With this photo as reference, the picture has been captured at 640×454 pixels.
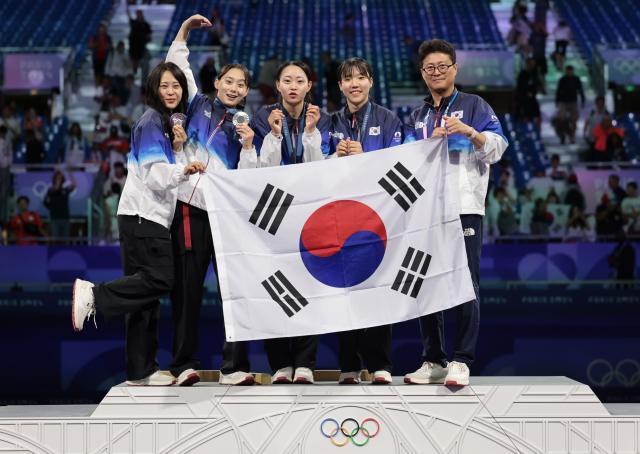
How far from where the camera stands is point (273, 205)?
5508 millimetres

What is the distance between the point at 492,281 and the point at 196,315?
194 inches

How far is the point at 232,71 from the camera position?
562 cm

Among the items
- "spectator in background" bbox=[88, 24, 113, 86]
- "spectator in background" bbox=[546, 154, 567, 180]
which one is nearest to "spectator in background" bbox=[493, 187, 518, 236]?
"spectator in background" bbox=[546, 154, 567, 180]

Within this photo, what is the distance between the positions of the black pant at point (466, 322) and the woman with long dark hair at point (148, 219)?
1367 mm

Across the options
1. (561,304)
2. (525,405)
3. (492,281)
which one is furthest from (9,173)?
(525,405)

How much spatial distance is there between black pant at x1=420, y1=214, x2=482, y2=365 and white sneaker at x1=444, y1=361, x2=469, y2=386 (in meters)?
0.04

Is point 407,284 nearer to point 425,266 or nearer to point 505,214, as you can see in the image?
point 425,266

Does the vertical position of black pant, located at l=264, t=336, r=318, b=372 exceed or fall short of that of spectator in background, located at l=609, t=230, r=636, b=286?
it exceeds it

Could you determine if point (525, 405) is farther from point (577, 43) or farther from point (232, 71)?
point (577, 43)

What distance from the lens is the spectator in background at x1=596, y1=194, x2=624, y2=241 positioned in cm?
1092

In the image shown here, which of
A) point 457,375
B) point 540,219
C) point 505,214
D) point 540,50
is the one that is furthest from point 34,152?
point 457,375

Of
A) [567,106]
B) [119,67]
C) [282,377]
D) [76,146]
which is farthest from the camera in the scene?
[119,67]

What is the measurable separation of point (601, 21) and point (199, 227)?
16.6 m

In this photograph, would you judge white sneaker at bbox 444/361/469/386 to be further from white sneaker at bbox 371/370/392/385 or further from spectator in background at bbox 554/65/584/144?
spectator in background at bbox 554/65/584/144
